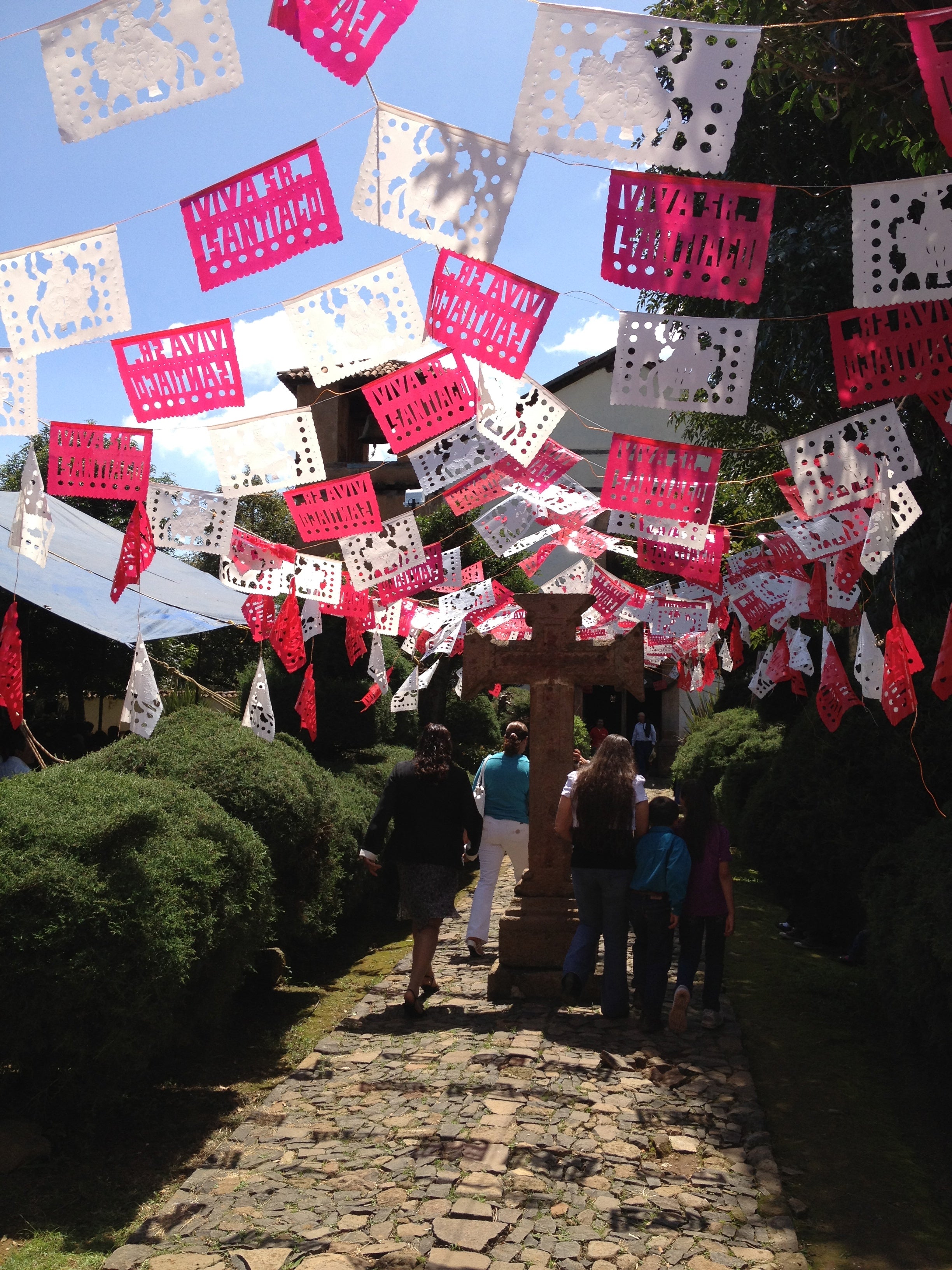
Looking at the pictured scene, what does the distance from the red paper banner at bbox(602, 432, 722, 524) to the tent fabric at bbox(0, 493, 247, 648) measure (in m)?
3.25

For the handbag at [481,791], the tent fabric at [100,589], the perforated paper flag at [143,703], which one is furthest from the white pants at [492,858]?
the tent fabric at [100,589]

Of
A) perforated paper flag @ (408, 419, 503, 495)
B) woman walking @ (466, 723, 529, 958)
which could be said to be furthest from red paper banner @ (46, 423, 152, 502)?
woman walking @ (466, 723, 529, 958)

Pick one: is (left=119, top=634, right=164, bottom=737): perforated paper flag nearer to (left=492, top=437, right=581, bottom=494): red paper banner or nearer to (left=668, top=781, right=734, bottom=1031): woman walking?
(left=492, top=437, right=581, bottom=494): red paper banner

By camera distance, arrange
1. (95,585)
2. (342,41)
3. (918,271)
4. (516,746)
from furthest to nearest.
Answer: (95,585) < (516,746) < (918,271) < (342,41)

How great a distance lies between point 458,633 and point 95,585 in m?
5.04

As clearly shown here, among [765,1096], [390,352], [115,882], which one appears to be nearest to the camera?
[115,882]

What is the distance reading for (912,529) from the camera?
9.36 meters

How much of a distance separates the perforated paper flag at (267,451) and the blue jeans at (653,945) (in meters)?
3.18

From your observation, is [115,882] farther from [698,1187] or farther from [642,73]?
[642,73]

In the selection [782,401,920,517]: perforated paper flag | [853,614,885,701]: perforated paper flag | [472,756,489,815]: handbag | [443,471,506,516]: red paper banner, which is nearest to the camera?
[782,401,920,517]: perforated paper flag

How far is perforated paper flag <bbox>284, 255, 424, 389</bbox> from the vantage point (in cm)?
457

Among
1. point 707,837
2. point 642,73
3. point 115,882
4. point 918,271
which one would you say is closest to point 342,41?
point 642,73

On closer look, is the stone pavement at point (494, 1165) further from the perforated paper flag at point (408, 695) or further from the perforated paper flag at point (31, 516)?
the perforated paper flag at point (408, 695)

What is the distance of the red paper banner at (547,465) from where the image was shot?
661cm
